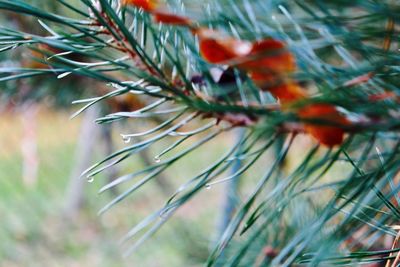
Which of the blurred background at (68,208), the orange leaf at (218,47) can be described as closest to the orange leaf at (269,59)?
the orange leaf at (218,47)

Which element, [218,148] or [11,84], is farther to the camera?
[218,148]

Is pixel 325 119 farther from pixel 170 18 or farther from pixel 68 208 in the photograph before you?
pixel 68 208

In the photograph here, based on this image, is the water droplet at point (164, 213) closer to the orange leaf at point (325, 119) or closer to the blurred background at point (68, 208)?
the orange leaf at point (325, 119)

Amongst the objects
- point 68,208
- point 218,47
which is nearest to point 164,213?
point 218,47

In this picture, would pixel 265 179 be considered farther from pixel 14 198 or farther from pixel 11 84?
pixel 14 198

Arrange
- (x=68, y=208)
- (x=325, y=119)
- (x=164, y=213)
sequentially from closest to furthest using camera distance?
1. (x=325, y=119)
2. (x=164, y=213)
3. (x=68, y=208)

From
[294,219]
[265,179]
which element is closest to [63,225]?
[294,219]

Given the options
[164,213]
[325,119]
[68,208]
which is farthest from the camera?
[68,208]

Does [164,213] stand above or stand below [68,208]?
above
